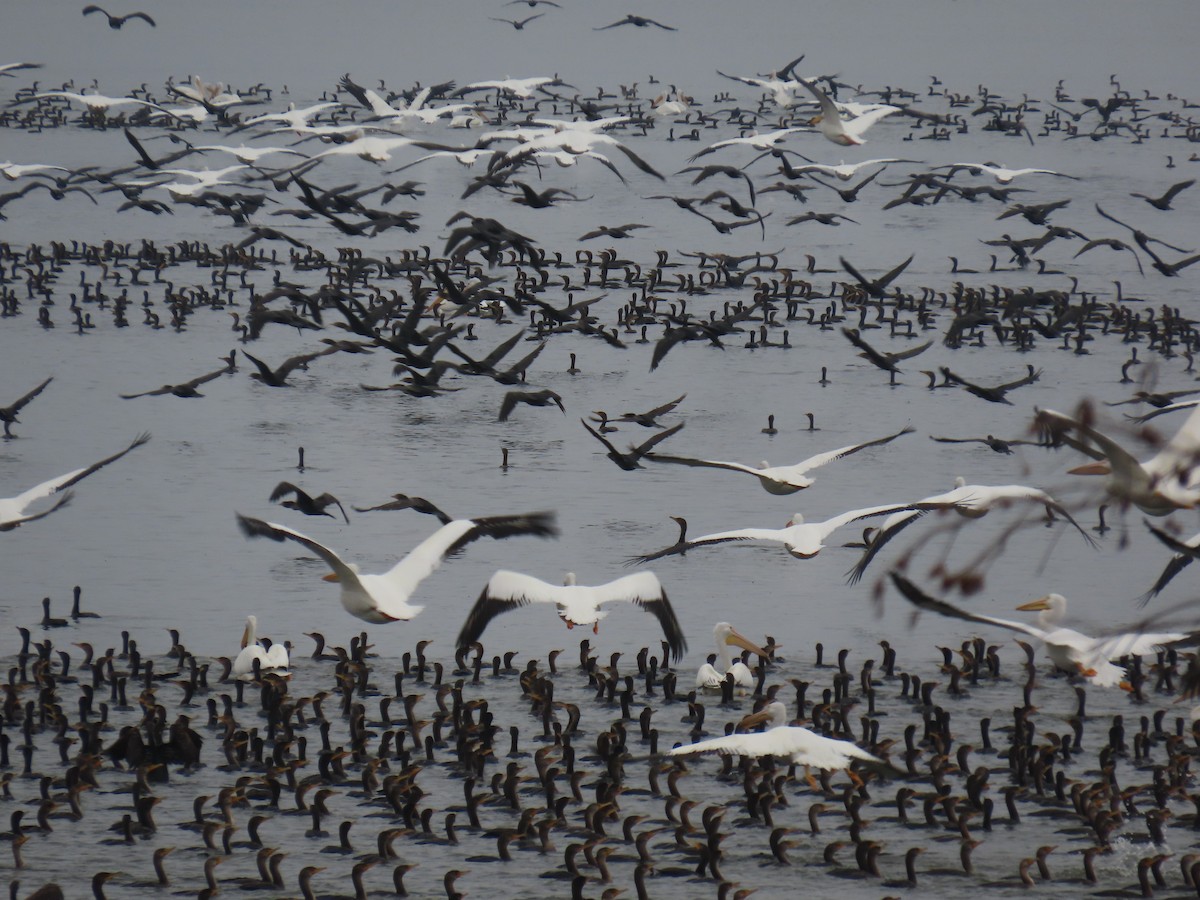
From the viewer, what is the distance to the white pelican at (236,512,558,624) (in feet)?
53.3

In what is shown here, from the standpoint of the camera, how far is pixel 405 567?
17.3 meters

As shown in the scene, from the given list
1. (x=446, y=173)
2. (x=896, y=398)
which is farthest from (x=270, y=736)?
(x=446, y=173)

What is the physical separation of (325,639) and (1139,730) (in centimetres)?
1043

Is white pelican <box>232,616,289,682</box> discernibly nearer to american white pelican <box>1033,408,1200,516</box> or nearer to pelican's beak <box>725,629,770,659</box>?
pelican's beak <box>725,629,770,659</box>

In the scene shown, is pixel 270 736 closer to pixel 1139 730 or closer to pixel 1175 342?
pixel 1139 730

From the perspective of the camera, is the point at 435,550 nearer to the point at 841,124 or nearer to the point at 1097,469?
the point at 1097,469

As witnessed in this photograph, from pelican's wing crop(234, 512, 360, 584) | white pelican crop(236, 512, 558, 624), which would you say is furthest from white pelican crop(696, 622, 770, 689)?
pelican's wing crop(234, 512, 360, 584)

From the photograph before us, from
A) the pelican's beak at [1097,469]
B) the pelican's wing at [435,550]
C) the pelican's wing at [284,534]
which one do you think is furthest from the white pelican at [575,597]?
the pelican's beak at [1097,469]

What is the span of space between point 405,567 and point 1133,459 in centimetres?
1026

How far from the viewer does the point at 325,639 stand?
79.0ft

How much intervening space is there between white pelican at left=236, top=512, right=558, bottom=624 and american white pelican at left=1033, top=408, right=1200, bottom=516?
27.2 feet

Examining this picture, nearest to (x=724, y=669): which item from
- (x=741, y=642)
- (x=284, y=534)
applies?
(x=741, y=642)

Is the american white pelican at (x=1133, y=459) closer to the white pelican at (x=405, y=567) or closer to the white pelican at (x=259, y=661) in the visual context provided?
the white pelican at (x=405, y=567)

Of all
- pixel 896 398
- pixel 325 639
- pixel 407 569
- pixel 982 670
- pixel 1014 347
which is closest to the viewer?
pixel 407 569
